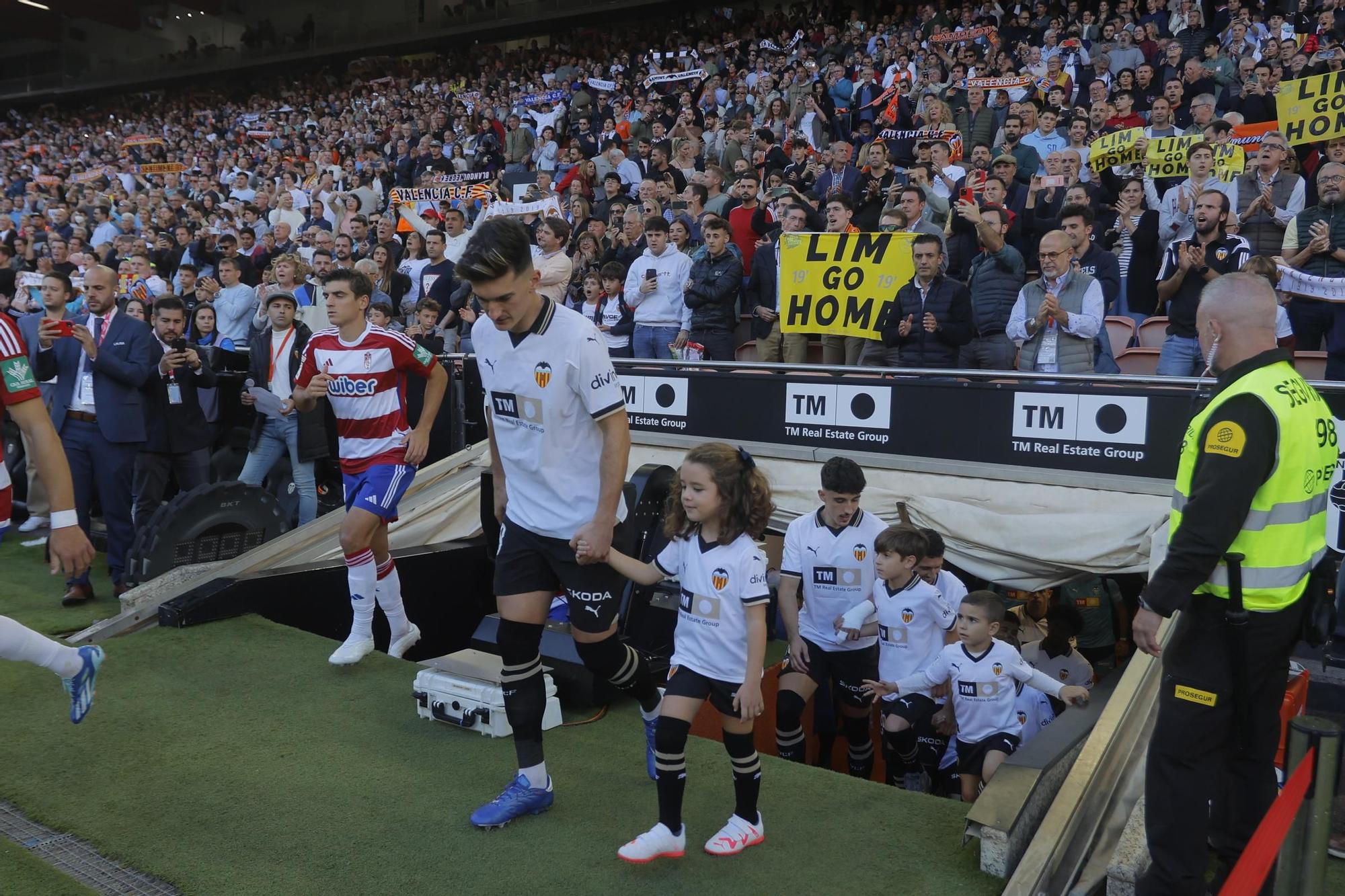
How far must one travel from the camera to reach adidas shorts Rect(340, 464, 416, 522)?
215 inches

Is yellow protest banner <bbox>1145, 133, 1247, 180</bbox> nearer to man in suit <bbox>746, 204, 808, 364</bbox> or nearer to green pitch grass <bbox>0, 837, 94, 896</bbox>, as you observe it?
man in suit <bbox>746, 204, 808, 364</bbox>

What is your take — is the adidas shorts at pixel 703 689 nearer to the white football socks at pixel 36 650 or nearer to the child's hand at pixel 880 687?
the child's hand at pixel 880 687

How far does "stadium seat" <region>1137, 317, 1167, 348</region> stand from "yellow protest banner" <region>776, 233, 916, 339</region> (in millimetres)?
2134

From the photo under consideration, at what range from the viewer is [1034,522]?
5605 mm

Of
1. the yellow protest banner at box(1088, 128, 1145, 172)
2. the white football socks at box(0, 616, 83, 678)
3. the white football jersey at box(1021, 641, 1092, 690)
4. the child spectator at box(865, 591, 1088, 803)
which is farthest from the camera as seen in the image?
the yellow protest banner at box(1088, 128, 1145, 172)

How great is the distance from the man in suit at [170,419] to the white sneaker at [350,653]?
2.95 metres

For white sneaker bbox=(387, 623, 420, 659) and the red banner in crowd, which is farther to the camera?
the red banner in crowd

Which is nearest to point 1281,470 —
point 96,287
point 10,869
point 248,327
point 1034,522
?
point 1034,522

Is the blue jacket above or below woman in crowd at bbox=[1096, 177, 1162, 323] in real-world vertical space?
below

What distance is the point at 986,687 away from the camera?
4.88 metres

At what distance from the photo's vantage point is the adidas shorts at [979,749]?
4.86 metres

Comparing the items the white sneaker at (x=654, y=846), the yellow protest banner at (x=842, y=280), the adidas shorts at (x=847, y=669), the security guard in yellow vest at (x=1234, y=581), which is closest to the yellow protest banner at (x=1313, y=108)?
the yellow protest banner at (x=842, y=280)

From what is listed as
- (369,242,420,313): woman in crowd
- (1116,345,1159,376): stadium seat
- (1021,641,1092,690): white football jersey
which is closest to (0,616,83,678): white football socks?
(1021,641,1092,690): white football jersey

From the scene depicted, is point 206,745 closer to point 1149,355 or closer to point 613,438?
point 613,438
